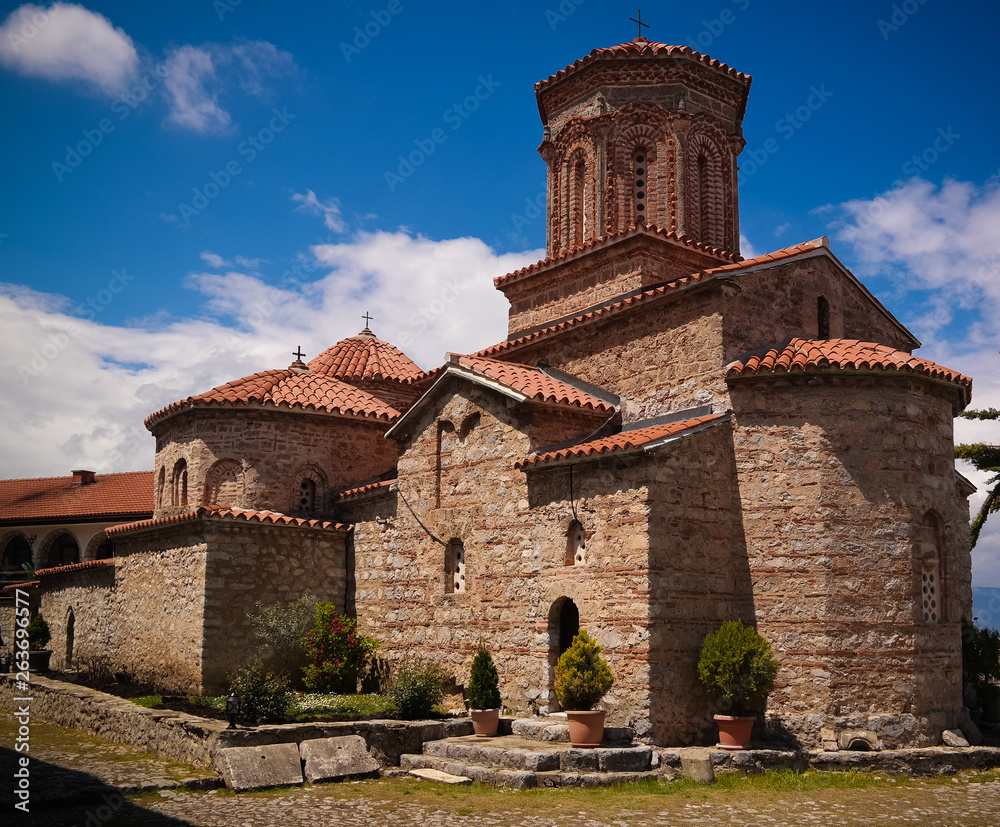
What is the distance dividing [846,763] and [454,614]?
5523 mm

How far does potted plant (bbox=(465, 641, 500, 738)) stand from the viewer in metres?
10.7

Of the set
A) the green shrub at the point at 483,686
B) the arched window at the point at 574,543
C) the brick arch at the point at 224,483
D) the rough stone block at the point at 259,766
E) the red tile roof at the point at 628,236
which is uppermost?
the red tile roof at the point at 628,236

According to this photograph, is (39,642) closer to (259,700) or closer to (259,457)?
(259,457)

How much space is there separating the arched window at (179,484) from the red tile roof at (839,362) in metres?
10.2

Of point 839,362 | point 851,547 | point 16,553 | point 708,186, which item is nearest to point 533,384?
point 839,362

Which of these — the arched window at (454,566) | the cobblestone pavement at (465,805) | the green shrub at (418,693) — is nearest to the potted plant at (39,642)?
the cobblestone pavement at (465,805)

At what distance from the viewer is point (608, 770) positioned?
924cm

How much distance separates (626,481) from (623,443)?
48 centimetres

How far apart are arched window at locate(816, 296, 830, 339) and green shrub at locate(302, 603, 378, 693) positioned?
8.37 meters

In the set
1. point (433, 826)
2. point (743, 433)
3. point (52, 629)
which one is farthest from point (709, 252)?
point (52, 629)

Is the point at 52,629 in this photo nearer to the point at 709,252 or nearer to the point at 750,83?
the point at 709,252

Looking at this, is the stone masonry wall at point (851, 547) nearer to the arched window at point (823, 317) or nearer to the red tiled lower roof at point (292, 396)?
the arched window at point (823, 317)

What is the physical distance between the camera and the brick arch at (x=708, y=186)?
15117 millimetres

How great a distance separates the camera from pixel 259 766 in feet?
30.6
